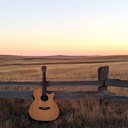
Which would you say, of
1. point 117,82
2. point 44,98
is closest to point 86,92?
point 117,82

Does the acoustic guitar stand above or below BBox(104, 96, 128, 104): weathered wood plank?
below

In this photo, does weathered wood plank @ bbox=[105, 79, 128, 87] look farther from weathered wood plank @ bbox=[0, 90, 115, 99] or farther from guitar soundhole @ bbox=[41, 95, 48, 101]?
guitar soundhole @ bbox=[41, 95, 48, 101]

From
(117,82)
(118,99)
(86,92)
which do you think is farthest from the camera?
(86,92)

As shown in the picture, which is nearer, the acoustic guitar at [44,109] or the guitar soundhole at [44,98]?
the acoustic guitar at [44,109]

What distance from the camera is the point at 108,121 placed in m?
6.82

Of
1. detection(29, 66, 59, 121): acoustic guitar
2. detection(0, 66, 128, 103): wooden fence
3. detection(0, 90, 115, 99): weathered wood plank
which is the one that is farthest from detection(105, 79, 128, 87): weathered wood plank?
detection(29, 66, 59, 121): acoustic guitar

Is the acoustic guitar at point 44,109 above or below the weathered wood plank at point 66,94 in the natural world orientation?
below

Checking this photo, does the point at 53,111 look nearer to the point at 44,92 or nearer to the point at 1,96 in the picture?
the point at 44,92

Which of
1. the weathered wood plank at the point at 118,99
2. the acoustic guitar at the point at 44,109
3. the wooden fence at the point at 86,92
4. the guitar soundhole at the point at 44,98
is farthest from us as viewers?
the wooden fence at the point at 86,92

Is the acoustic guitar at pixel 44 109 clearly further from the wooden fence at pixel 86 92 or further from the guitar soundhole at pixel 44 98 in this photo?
the wooden fence at pixel 86 92

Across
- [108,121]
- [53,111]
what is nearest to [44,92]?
[53,111]

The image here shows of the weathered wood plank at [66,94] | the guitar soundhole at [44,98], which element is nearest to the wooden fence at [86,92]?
the weathered wood plank at [66,94]

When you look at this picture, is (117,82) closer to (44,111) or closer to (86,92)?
(86,92)

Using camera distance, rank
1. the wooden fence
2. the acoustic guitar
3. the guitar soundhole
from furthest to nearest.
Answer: the wooden fence < the guitar soundhole < the acoustic guitar
